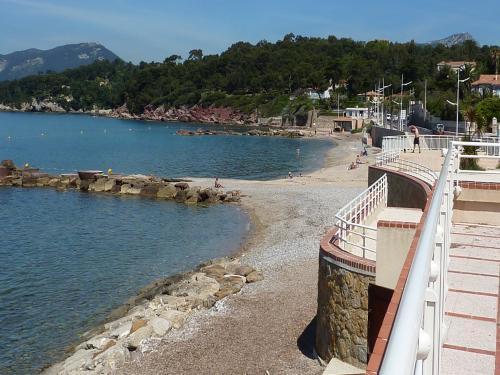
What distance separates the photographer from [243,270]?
20.2m

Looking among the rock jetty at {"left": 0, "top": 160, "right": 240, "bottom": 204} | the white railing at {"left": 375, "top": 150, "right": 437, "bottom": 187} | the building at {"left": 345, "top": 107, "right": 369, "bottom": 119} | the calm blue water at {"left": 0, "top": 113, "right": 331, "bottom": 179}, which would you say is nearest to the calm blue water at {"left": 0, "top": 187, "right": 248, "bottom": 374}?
the rock jetty at {"left": 0, "top": 160, "right": 240, "bottom": 204}

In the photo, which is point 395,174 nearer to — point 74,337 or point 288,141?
point 74,337

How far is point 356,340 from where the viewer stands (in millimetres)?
10258

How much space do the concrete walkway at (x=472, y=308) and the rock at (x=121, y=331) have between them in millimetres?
10045

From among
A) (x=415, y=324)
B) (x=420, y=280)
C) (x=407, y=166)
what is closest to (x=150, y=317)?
(x=407, y=166)

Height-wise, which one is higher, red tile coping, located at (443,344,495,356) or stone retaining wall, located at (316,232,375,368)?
red tile coping, located at (443,344,495,356)

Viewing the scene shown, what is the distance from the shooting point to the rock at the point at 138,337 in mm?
14047

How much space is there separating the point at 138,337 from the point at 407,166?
9.34 m

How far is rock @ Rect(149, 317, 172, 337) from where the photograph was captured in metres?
14.8

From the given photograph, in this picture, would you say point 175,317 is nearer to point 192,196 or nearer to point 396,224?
point 396,224

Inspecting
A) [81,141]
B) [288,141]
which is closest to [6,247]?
[288,141]

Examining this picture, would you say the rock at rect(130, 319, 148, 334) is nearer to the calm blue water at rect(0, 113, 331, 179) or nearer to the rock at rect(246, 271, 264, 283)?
the rock at rect(246, 271, 264, 283)

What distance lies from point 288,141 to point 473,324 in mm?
94409

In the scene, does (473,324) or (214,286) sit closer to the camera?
(473,324)
